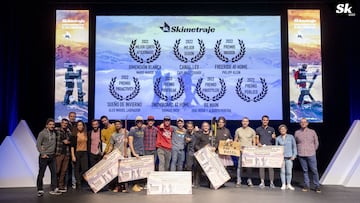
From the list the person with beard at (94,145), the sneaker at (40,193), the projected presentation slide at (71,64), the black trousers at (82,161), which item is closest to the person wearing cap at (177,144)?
the person with beard at (94,145)

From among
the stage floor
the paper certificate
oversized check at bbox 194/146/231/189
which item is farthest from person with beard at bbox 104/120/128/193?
the paper certificate

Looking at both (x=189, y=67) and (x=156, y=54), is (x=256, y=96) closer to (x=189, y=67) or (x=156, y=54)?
(x=189, y=67)

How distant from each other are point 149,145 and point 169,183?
109 centimetres

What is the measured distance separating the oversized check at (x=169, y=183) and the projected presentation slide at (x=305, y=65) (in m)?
3.84

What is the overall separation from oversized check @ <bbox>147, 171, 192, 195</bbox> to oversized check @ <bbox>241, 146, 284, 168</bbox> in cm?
135

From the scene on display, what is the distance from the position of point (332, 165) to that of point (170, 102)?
378 centimetres

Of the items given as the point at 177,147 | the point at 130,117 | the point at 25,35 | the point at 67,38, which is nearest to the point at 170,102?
the point at 130,117

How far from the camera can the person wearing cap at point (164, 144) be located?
7.29 metres

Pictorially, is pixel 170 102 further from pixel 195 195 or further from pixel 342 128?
pixel 342 128

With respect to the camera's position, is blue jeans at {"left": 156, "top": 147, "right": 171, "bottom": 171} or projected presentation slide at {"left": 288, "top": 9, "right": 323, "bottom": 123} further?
projected presentation slide at {"left": 288, "top": 9, "right": 323, "bottom": 123}

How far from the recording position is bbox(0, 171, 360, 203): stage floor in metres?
5.98

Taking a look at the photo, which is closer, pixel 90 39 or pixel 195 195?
pixel 195 195

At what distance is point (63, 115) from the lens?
900 cm

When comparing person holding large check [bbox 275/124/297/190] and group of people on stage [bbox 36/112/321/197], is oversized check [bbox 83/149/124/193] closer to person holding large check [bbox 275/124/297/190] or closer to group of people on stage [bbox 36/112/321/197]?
group of people on stage [bbox 36/112/321/197]
